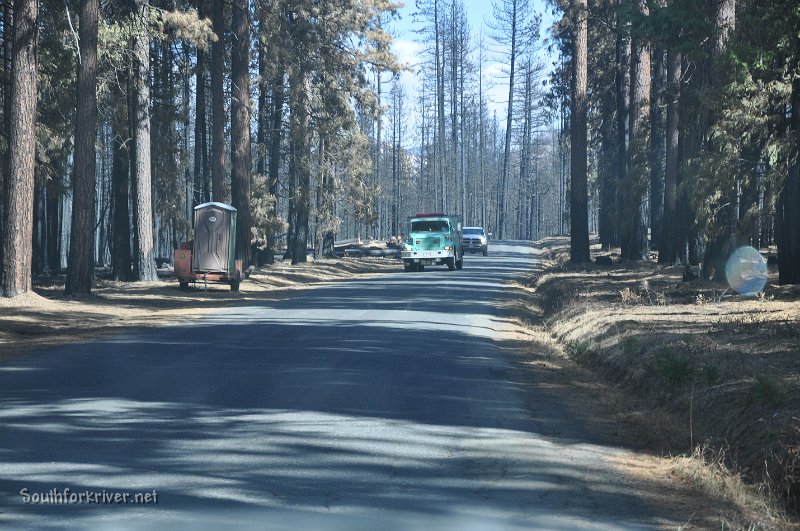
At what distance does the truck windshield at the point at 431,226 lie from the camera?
4391 centimetres

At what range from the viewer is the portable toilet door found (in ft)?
94.8

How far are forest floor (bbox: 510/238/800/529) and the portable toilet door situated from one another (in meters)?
10.9

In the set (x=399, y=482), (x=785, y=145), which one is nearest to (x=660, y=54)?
(x=785, y=145)

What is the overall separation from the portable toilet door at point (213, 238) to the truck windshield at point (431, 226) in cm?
1600

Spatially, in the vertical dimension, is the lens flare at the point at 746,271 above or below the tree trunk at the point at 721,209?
below

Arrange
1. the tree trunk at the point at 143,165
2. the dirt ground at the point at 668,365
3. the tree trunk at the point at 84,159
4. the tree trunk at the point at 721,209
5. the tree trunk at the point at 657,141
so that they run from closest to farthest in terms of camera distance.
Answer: the dirt ground at the point at 668,365 → the tree trunk at the point at 721,209 → the tree trunk at the point at 84,159 → the tree trunk at the point at 143,165 → the tree trunk at the point at 657,141

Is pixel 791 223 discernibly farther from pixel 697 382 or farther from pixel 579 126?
pixel 579 126

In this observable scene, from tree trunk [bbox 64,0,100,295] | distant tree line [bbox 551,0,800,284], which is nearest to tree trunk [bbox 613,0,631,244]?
distant tree line [bbox 551,0,800,284]

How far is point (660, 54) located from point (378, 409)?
32.9 meters

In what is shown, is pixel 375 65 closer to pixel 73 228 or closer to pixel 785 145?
pixel 73 228

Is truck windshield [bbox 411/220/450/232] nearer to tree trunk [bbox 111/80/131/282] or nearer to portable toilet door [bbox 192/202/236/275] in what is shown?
tree trunk [bbox 111/80/131/282]

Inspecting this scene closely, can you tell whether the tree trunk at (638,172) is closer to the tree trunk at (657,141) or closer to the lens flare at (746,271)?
the tree trunk at (657,141)

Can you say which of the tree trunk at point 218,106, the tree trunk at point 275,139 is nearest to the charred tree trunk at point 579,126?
the tree trunk at point 218,106

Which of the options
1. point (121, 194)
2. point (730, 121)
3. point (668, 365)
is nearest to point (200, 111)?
point (121, 194)
